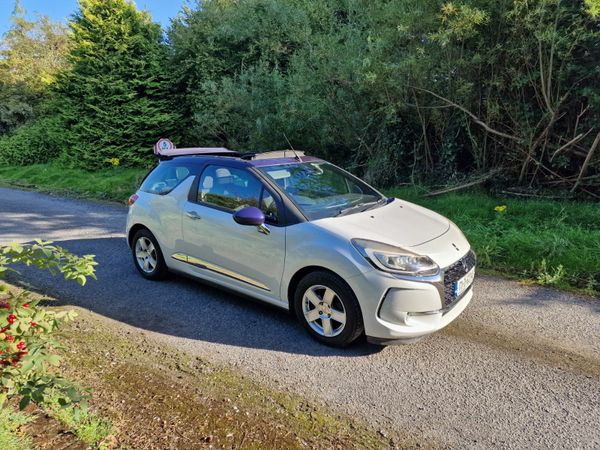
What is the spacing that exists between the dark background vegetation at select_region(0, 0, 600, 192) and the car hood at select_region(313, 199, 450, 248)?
363cm

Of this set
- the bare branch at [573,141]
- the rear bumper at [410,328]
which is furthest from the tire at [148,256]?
the bare branch at [573,141]

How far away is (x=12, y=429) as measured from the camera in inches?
97.6

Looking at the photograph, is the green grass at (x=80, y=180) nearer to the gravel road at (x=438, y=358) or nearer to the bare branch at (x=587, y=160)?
the gravel road at (x=438, y=358)

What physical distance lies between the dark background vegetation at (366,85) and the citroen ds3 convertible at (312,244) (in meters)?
3.81

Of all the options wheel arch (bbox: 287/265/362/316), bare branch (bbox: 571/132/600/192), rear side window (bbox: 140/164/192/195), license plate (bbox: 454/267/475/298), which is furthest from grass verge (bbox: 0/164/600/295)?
rear side window (bbox: 140/164/192/195)

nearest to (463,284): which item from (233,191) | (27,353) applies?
(233,191)

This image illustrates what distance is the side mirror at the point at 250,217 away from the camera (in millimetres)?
4125

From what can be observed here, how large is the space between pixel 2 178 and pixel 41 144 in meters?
4.08

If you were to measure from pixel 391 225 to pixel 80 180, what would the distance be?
14581 millimetres

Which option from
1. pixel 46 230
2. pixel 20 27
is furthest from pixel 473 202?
pixel 20 27

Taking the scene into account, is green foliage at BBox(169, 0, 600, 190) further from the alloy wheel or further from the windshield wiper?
the alloy wheel

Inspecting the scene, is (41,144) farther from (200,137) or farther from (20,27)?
(20,27)

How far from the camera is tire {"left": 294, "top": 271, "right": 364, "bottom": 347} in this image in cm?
368

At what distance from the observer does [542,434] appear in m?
2.80
